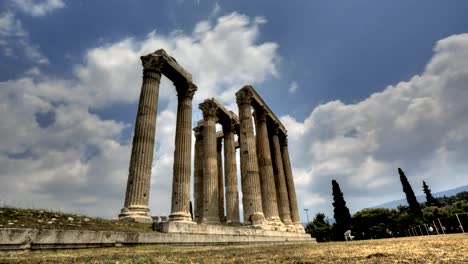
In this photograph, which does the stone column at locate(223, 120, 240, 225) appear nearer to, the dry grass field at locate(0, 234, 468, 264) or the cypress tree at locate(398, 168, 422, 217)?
the dry grass field at locate(0, 234, 468, 264)

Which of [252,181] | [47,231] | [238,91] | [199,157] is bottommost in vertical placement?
[47,231]

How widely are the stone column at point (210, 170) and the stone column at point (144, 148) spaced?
8704mm

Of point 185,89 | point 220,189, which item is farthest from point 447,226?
point 185,89

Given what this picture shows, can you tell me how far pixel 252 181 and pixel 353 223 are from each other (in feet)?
184

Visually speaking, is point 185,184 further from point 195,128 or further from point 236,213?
point 195,128

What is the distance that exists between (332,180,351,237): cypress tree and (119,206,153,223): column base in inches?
2227

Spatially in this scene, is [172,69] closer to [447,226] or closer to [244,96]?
[244,96]

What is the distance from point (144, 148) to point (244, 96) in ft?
50.5

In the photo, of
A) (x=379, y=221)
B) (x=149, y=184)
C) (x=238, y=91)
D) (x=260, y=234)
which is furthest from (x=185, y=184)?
(x=379, y=221)

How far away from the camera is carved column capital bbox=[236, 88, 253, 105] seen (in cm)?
3036

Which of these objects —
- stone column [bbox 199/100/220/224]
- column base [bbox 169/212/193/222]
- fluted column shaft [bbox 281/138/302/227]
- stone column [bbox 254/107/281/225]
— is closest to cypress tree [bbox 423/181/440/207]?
fluted column shaft [bbox 281/138/302/227]

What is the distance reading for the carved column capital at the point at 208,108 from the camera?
28.2 m

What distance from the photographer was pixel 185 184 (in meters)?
19.9

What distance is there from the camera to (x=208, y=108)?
93.1 ft
